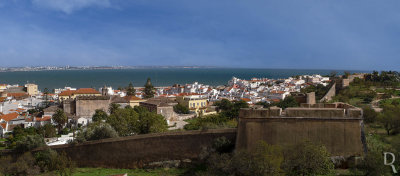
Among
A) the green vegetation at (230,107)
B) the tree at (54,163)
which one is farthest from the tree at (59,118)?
A: the green vegetation at (230,107)

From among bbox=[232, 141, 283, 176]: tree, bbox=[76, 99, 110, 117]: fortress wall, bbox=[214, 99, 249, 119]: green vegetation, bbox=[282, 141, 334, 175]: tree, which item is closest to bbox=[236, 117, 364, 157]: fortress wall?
bbox=[282, 141, 334, 175]: tree

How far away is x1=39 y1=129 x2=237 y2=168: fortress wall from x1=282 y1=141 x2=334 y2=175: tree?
3.92 meters

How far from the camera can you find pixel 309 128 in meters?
11.9

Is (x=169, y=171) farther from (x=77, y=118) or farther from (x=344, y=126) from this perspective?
(x=77, y=118)

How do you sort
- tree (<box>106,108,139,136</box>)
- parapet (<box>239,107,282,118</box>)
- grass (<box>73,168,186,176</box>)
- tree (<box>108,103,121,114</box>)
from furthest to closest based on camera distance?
tree (<box>108,103,121,114</box>) → tree (<box>106,108,139,136</box>) → grass (<box>73,168,186,176</box>) → parapet (<box>239,107,282,118</box>)

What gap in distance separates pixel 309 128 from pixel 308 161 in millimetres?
2104

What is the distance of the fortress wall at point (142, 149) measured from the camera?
576 inches

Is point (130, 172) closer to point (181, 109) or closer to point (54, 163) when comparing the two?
point (54, 163)

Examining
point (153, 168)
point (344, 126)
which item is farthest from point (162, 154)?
point (344, 126)

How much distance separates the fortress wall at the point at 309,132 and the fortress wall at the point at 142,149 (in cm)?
192

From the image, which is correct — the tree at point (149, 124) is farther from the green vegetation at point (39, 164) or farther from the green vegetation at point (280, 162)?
the green vegetation at point (280, 162)

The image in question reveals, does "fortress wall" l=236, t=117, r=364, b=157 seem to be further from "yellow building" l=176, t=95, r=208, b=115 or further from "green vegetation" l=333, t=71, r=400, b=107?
"yellow building" l=176, t=95, r=208, b=115

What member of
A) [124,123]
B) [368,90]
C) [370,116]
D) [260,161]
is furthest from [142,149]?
[368,90]

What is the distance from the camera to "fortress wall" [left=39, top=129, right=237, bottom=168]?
48.0 ft
